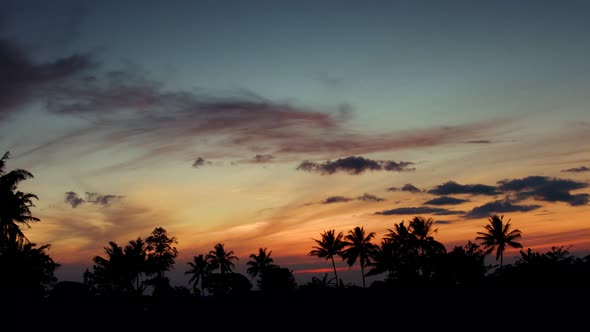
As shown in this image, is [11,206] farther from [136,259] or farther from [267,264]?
[267,264]

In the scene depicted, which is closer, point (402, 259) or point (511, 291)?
point (511, 291)

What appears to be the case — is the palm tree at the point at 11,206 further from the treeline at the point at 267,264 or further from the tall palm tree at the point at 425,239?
the tall palm tree at the point at 425,239

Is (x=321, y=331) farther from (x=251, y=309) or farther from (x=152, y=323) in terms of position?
(x=152, y=323)

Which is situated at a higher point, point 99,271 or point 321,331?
point 99,271

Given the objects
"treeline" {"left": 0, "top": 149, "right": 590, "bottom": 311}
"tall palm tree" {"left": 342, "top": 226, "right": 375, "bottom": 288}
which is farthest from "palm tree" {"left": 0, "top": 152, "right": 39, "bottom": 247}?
"tall palm tree" {"left": 342, "top": 226, "right": 375, "bottom": 288}

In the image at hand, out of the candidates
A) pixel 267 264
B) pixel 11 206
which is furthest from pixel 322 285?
pixel 267 264

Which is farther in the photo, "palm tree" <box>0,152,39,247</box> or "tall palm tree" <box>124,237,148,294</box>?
"tall palm tree" <box>124,237,148,294</box>

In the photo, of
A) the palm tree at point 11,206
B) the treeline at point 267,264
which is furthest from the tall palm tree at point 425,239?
the palm tree at point 11,206

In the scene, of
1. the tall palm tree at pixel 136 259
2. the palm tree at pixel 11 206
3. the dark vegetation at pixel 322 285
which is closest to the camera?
the dark vegetation at pixel 322 285

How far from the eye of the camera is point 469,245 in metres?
70.4

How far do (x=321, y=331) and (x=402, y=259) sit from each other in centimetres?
5394

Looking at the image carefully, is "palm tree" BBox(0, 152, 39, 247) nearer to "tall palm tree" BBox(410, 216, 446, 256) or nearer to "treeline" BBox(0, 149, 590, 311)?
"treeline" BBox(0, 149, 590, 311)

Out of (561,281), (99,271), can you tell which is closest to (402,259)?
(99,271)

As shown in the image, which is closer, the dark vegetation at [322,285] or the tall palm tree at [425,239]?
the dark vegetation at [322,285]
